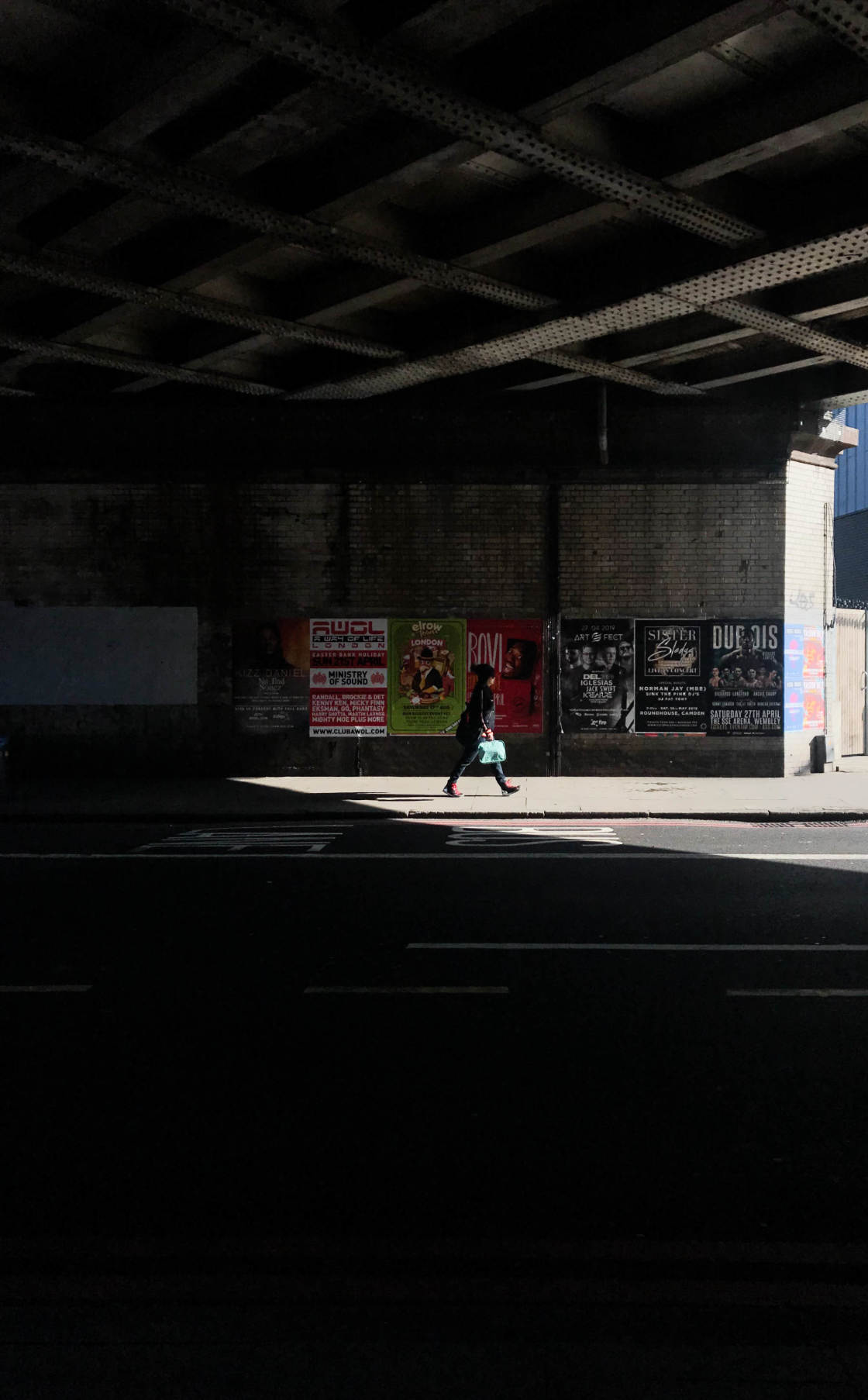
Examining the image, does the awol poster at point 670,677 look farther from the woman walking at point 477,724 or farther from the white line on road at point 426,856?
the white line on road at point 426,856

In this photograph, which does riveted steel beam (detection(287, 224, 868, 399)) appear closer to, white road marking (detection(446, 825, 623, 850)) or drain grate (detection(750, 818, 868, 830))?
white road marking (detection(446, 825, 623, 850))

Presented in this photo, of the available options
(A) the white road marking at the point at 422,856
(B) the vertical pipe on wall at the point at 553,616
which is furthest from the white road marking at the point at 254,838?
(B) the vertical pipe on wall at the point at 553,616

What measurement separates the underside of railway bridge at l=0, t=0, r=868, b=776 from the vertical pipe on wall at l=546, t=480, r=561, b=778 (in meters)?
0.04

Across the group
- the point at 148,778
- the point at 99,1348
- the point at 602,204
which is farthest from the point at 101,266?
the point at 99,1348

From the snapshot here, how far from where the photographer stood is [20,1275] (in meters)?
3.27

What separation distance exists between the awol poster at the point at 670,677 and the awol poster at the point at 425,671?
274 cm

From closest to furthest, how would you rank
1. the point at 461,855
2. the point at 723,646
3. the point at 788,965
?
1. the point at 788,965
2. the point at 461,855
3. the point at 723,646

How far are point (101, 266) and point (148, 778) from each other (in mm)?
8450

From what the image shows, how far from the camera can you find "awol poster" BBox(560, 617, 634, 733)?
1747cm

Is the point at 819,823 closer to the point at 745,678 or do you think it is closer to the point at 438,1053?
the point at 745,678

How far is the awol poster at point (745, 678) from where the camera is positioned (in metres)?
17.4

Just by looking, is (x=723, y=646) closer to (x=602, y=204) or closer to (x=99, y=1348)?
(x=602, y=204)

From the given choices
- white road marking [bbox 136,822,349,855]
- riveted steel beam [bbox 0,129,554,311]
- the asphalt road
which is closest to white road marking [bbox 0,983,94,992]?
the asphalt road

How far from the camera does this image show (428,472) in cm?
1739
